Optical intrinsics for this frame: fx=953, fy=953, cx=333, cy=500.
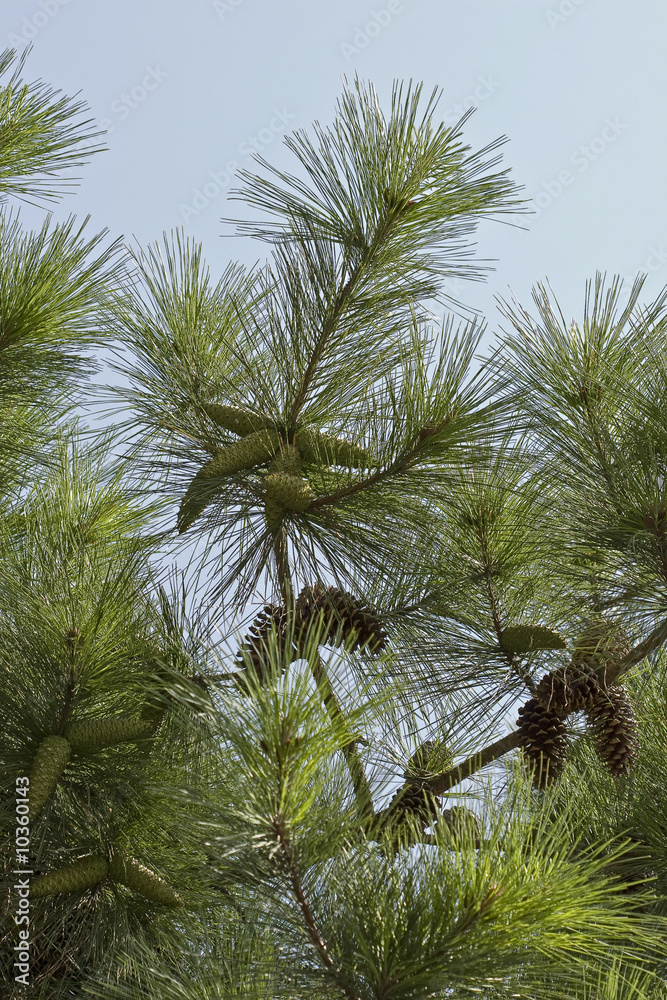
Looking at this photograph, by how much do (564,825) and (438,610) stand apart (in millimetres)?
570

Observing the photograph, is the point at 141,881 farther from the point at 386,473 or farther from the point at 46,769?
the point at 386,473

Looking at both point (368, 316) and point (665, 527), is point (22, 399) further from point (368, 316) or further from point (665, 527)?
point (665, 527)

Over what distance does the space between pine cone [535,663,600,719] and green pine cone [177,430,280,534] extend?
61 cm

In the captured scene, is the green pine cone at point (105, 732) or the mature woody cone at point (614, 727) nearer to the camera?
the green pine cone at point (105, 732)

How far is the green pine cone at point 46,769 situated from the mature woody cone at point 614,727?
2.92 feet

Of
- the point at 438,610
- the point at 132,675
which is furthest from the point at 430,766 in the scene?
the point at 132,675

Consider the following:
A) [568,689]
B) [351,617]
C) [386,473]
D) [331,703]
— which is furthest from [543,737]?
[331,703]

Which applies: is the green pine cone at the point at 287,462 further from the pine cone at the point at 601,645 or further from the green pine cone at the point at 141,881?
the green pine cone at the point at 141,881

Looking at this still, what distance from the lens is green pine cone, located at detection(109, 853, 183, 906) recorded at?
57.8 inches

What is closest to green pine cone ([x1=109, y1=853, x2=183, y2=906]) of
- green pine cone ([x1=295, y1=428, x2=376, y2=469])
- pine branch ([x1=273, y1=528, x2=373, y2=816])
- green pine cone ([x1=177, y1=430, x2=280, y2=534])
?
pine branch ([x1=273, y1=528, x2=373, y2=816])

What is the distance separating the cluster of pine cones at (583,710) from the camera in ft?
5.22

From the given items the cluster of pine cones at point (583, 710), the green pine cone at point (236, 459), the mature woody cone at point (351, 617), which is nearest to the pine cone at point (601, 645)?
the cluster of pine cones at point (583, 710)

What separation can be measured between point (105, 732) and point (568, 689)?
764 millimetres

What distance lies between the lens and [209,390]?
1.73 meters
